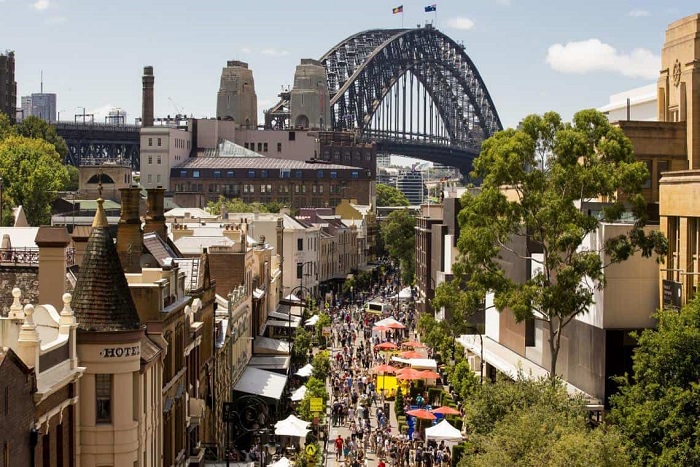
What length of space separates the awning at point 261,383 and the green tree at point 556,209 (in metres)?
12.0

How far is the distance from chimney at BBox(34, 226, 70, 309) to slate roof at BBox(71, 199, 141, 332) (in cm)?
97

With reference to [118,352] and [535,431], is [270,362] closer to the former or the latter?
[535,431]

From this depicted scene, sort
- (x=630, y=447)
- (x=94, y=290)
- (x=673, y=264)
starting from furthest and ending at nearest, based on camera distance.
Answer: (x=673, y=264), (x=630, y=447), (x=94, y=290)

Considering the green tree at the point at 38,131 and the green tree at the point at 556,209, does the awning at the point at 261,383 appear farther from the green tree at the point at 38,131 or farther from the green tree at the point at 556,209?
the green tree at the point at 38,131

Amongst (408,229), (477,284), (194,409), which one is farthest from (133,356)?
(408,229)

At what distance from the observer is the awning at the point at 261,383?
58.1 metres

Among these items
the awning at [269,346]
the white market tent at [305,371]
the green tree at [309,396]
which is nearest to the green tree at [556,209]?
the green tree at [309,396]

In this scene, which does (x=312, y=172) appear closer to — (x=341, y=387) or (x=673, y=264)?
(x=341, y=387)

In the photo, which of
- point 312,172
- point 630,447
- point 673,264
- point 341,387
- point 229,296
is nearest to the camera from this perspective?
point 630,447

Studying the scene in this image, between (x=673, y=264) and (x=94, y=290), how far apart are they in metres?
23.5

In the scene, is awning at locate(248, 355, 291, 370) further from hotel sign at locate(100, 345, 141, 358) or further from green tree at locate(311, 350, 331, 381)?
hotel sign at locate(100, 345, 141, 358)

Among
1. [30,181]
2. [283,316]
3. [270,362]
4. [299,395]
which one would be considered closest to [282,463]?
[299,395]

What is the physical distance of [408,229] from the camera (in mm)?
153125

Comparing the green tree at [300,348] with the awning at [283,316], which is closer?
the green tree at [300,348]
